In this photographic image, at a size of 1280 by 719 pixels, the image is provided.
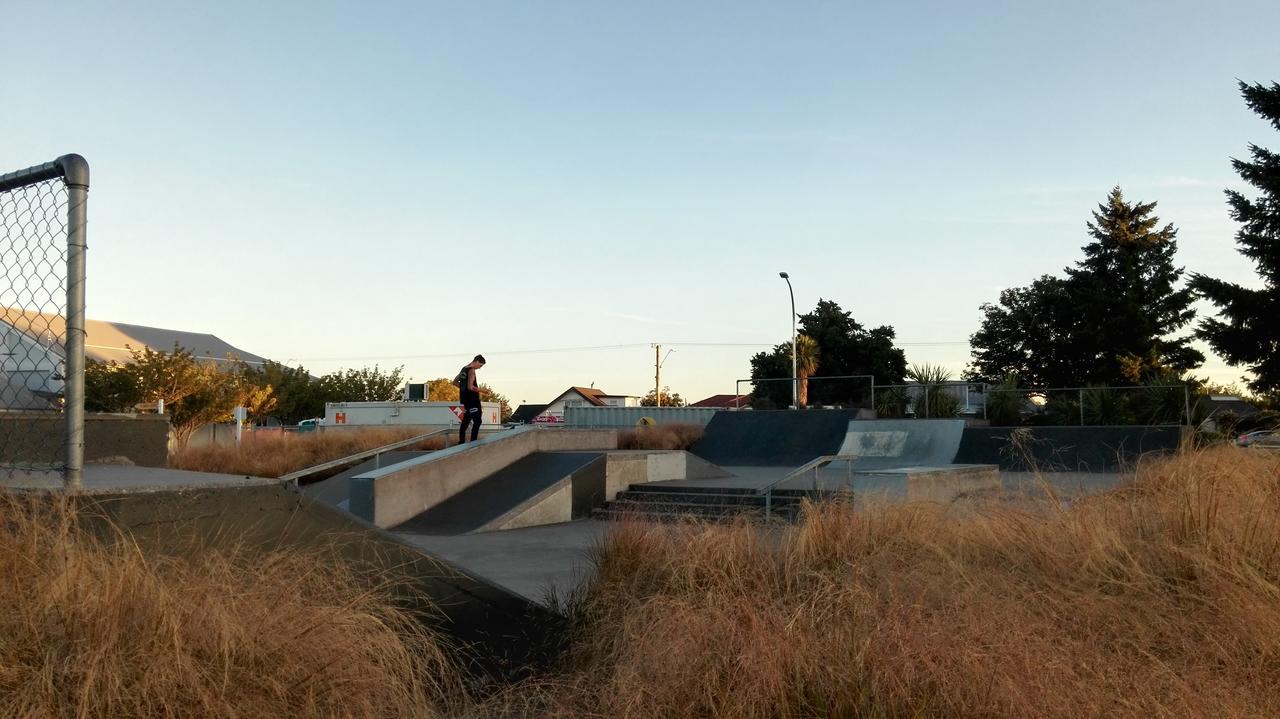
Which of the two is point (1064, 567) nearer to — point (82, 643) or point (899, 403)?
point (82, 643)

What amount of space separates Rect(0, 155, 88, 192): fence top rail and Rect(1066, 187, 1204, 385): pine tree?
141 feet

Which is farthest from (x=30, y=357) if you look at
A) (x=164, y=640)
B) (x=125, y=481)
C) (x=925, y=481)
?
(x=925, y=481)

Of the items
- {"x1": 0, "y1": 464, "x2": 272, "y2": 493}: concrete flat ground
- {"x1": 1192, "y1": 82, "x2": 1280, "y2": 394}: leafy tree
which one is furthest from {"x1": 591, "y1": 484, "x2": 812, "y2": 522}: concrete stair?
{"x1": 1192, "y1": 82, "x2": 1280, "y2": 394}: leafy tree

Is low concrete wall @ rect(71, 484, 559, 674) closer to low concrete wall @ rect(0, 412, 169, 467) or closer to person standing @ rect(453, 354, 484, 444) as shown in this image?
low concrete wall @ rect(0, 412, 169, 467)

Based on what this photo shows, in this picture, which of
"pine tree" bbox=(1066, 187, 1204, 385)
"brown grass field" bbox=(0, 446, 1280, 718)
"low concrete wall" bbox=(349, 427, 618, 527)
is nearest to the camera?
"brown grass field" bbox=(0, 446, 1280, 718)

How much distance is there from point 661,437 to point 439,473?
20.6 feet

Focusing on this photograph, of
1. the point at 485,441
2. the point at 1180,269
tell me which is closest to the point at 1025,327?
the point at 1180,269

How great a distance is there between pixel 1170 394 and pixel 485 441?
13.7 metres

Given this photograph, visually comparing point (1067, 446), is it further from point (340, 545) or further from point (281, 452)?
point (281, 452)

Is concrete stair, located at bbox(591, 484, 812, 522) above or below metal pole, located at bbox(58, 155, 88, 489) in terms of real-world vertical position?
below

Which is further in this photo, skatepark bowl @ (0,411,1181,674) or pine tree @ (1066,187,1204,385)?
pine tree @ (1066,187,1204,385)

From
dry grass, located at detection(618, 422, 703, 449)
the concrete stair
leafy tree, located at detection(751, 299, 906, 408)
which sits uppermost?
leafy tree, located at detection(751, 299, 906, 408)

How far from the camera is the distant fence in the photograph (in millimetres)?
29344

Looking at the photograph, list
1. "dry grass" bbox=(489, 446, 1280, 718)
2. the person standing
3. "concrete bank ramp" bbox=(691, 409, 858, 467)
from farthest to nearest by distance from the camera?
"concrete bank ramp" bbox=(691, 409, 858, 467)
the person standing
"dry grass" bbox=(489, 446, 1280, 718)
